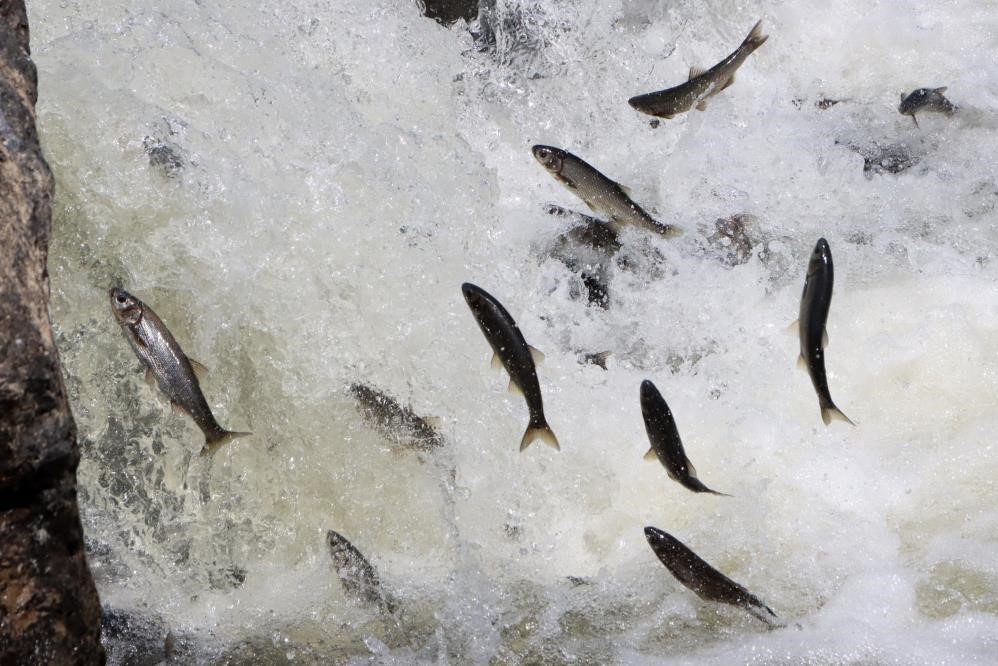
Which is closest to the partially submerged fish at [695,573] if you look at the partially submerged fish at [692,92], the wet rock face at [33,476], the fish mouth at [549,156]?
the fish mouth at [549,156]

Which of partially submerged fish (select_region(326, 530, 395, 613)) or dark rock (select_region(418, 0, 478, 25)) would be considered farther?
dark rock (select_region(418, 0, 478, 25))

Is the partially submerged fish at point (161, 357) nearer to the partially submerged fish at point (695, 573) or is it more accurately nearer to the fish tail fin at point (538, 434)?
the fish tail fin at point (538, 434)

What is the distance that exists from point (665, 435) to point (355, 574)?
1.11m

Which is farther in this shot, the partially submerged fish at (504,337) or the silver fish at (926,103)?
the silver fish at (926,103)

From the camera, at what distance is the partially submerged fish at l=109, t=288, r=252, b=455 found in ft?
9.83

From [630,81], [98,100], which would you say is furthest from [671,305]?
[98,100]

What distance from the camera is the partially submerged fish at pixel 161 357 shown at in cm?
300

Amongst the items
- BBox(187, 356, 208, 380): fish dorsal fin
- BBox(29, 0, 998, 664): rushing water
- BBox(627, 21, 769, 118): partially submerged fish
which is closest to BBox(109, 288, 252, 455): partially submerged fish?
BBox(187, 356, 208, 380): fish dorsal fin

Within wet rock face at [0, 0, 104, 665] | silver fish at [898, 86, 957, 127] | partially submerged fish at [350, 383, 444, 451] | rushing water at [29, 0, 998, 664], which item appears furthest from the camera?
silver fish at [898, 86, 957, 127]

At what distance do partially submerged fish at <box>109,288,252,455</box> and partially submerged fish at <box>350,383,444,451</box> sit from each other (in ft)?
2.26

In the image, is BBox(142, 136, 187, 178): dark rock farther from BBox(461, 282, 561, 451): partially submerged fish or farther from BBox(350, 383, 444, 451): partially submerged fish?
BBox(461, 282, 561, 451): partially submerged fish

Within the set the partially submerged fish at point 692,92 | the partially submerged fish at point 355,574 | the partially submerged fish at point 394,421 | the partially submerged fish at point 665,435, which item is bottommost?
the partially submerged fish at point 355,574

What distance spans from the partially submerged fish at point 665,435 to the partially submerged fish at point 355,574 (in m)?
1.01

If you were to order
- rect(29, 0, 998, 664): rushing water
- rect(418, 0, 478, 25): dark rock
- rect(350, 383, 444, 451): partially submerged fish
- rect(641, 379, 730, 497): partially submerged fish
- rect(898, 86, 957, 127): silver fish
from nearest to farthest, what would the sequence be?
rect(641, 379, 730, 497): partially submerged fish < rect(29, 0, 998, 664): rushing water < rect(350, 383, 444, 451): partially submerged fish < rect(898, 86, 957, 127): silver fish < rect(418, 0, 478, 25): dark rock
